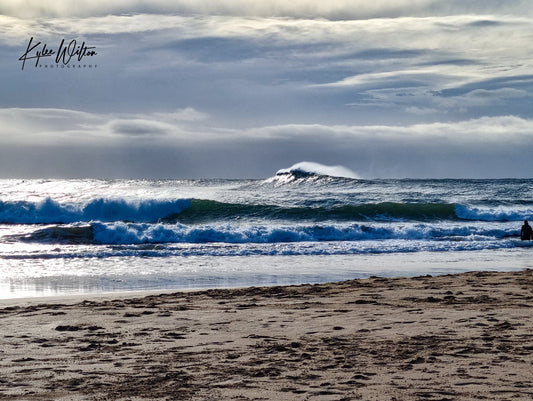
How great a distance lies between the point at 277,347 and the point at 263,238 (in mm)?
17408

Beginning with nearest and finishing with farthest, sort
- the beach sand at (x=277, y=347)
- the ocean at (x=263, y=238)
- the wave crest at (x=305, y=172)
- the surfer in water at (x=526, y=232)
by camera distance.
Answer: the beach sand at (x=277, y=347) < the ocean at (x=263, y=238) < the surfer in water at (x=526, y=232) < the wave crest at (x=305, y=172)

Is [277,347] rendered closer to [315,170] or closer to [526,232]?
[526,232]

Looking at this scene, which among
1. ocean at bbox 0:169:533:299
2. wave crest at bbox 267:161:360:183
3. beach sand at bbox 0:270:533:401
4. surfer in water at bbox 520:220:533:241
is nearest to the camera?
beach sand at bbox 0:270:533:401

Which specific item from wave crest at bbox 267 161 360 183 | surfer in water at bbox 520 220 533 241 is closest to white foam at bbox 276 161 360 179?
wave crest at bbox 267 161 360 183

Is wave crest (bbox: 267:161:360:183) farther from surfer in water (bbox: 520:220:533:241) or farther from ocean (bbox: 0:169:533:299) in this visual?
surfer in water (bbox: 520:220:533:241)

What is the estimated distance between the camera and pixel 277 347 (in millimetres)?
5406

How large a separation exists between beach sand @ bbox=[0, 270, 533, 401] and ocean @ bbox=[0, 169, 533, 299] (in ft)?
10.8

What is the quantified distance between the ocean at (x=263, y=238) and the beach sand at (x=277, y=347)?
3.30 metres

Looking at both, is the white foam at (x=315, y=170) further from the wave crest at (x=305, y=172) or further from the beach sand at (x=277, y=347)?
the beach sand at (x=277, y=347)

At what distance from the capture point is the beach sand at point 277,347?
4.16m

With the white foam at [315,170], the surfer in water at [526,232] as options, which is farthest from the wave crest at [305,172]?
the surfer in water at [526,232]

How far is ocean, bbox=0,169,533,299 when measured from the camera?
41.4 ft

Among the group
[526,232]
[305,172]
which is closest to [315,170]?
→ [305,172]

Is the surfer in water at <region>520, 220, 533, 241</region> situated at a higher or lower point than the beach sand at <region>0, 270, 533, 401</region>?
lower
